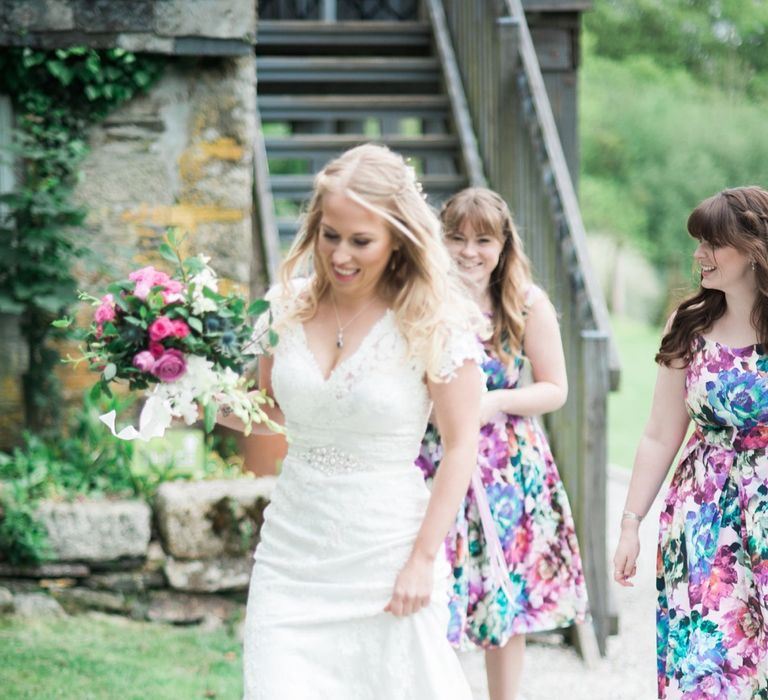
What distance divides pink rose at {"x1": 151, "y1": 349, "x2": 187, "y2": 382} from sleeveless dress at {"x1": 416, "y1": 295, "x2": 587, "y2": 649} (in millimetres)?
1603

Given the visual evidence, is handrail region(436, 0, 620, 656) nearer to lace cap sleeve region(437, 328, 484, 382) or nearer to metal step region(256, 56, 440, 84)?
metal step region(256, 56, 440, 84)

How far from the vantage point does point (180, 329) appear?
2883mm

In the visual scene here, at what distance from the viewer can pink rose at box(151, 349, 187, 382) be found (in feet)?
9.43

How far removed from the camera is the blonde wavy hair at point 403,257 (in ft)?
9.70

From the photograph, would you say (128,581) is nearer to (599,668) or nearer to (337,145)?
(599,668)

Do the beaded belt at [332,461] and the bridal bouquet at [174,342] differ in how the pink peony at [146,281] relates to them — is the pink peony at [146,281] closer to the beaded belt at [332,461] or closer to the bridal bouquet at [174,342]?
the bridal bouquet at [174,342]

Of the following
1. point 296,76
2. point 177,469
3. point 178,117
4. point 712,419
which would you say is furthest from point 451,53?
point 712,419

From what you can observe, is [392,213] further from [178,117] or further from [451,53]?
[451,53]

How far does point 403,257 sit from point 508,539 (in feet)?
5.46

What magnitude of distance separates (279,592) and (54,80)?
171 inches

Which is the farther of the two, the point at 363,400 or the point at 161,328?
the point at 363,400

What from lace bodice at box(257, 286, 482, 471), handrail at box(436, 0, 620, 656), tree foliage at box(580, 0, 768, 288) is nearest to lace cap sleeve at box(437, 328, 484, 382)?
lace bodice at box(257, 286, 482, 471)

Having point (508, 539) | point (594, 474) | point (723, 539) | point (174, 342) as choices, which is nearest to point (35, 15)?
point (594, 474)

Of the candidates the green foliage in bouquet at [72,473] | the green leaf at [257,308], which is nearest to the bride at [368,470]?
the green leaf at [257,308]
